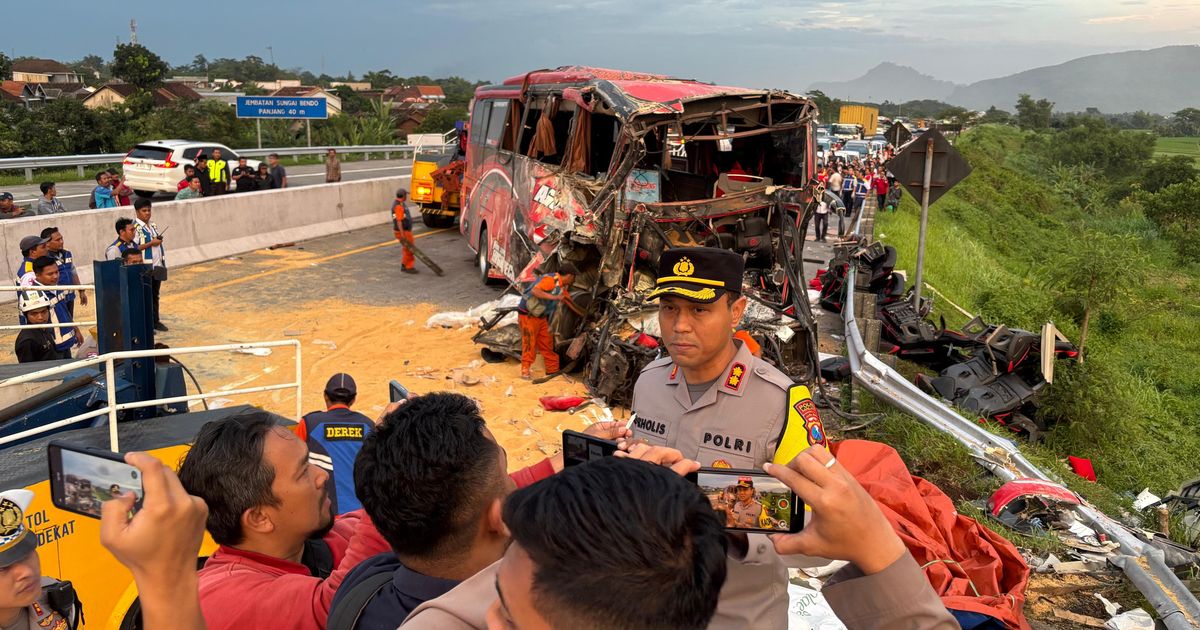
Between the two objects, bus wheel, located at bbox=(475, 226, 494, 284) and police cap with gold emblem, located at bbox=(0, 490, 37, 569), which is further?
bus wheel, located at bbox=(475, 226, 494, 284)

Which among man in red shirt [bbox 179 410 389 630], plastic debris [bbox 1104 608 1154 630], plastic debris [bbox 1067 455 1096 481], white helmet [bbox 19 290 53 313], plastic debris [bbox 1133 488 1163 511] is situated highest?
man in red shirt [bbox 179 410 389 630]

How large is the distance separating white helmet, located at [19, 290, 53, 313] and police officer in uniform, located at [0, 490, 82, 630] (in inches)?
209

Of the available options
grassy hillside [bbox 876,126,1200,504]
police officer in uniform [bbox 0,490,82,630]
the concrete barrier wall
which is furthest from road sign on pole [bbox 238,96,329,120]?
police officer in uniform [bbox 0,490,82,630]

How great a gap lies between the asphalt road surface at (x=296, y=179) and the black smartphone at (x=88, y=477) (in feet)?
50.5

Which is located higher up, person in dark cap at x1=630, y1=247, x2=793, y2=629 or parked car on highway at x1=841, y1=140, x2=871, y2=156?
parked car on highway at x1=841, y1=140, x2=871, y2=156

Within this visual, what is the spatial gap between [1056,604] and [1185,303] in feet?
60.2

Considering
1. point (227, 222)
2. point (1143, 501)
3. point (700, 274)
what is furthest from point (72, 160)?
point (1143, 501)

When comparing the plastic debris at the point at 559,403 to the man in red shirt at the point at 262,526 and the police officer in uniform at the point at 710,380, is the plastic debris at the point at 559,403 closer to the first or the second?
the police officer in uniform at the point at 710,380

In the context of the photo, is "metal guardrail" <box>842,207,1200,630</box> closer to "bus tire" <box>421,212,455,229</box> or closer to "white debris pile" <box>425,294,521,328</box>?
"white debris pile" <box>425,294,521,328</box>

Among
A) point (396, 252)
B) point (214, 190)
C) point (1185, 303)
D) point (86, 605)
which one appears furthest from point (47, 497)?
point (1185, 303)

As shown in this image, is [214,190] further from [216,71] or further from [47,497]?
[216,71]

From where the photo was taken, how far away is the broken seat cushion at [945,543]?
4219mm

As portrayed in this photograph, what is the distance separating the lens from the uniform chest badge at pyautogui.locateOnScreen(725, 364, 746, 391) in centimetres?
300

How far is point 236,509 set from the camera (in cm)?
249
